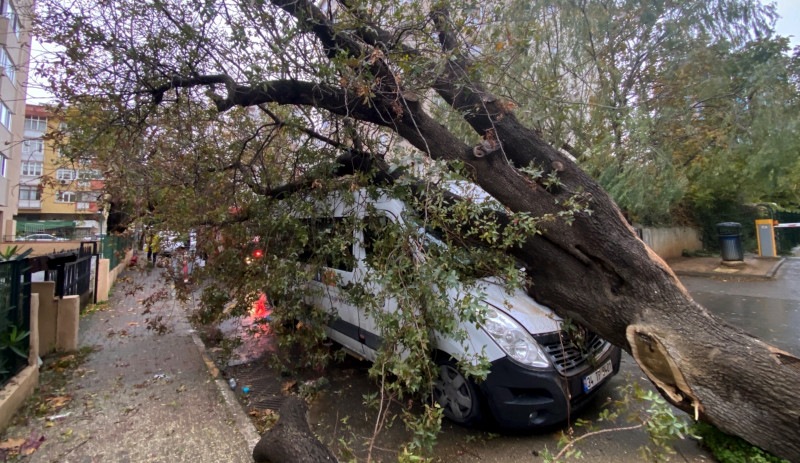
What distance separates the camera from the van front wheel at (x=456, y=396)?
333 centimetres

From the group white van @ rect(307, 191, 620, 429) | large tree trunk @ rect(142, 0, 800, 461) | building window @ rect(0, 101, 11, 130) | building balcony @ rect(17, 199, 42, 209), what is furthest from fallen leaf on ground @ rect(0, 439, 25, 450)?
building balcony @ rect(17, 199, 42, 209)

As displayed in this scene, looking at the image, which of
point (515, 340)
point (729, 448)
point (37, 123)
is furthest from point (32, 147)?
point (37, 123)

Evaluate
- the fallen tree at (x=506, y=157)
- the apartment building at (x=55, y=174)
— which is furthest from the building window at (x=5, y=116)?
the fallen tree at (x=506, y=157)

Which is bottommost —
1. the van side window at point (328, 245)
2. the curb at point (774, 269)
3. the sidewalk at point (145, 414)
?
the sidewalk at point (145, 414)

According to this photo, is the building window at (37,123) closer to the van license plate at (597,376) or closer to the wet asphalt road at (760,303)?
the van license plate at (597,376)

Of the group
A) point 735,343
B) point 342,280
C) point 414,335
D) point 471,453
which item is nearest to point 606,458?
point 471,453

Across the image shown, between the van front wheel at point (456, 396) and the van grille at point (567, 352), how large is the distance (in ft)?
2.24

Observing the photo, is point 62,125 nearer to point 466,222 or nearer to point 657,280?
point 466,222

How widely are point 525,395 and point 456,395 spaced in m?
0.60

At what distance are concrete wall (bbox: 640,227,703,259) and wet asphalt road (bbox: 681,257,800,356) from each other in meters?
2.51

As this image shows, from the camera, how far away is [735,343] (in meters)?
3.10

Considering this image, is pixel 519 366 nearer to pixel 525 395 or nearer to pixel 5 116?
pixel 525 395

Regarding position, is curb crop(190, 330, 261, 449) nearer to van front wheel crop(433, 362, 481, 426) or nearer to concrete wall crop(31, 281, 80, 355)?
van front wheel crop(433, 362, 481, 426)

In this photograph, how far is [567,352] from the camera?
3416 millimetres
